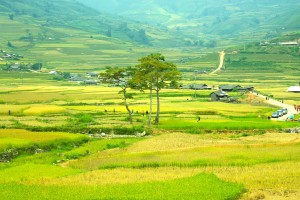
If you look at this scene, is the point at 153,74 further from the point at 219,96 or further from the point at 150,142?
the point at 219,96

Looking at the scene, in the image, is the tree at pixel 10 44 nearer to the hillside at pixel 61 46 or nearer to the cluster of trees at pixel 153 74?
the hillside at pixel 61 46

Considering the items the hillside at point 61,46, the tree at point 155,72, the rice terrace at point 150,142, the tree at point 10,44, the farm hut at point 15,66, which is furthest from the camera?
the tree at point 10,44

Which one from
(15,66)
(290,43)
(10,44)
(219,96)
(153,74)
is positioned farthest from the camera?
(10,44)

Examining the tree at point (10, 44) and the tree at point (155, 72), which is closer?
the tree at point (155, 72)

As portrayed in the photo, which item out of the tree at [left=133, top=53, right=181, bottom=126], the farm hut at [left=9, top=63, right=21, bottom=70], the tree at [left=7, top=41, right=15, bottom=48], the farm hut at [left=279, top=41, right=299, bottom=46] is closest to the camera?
the tree at [left=133, top=53, right=181, bottom=126]

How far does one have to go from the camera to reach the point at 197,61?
138 metres

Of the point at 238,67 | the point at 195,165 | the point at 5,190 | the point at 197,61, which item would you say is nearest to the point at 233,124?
the point at 195,165

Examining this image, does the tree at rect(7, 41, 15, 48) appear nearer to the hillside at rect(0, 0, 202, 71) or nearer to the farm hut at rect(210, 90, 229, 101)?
the hillside at rect(0, 0, 202, 71)

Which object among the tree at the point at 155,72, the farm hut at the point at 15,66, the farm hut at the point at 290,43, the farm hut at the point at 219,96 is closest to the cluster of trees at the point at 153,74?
the tree at the point at 155,72

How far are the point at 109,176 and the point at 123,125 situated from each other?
17.5 metres

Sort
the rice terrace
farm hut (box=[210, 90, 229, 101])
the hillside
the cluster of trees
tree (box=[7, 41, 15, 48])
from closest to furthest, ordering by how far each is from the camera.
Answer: the rice terrace < the cluster of trees < farm hut (box=[210, 90, 229, 101]) < the hillside < tree (box=[7, 41, 15, 48])

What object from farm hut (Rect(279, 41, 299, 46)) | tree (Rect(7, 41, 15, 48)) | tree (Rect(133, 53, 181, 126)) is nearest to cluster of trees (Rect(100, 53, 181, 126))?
tree (Rect(133, 53, 181, 126))

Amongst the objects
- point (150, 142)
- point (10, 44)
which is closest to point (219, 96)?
point (150, 142)

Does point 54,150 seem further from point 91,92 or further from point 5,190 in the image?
point 91,92
